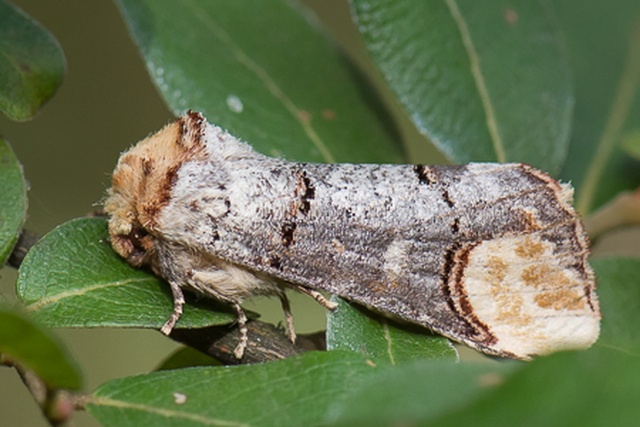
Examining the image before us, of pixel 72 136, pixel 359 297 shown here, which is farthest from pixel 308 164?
pixel 72 136

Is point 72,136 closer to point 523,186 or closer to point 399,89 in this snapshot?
point 399,89

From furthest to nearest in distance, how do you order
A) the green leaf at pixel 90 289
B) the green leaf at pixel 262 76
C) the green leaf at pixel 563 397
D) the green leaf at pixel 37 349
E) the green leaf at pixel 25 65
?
the green leaf at pixel 262 76 → the green leaf at pixel 25 65 → the green leaf at pixel 90 289 → the green leaf at pixel 37 349 → the green leaf at pixel 563 397

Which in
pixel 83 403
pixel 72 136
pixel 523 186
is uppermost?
pixel 72 136

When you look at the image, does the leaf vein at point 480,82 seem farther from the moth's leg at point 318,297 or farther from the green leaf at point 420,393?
the green leaf at point 420,393

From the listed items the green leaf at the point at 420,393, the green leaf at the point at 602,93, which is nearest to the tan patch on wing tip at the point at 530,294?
the green leaf at the point at 602,93

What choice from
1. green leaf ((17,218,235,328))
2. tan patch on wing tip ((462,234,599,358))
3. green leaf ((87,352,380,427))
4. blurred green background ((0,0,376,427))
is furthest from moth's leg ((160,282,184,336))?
blurred green background ((0,0,376,427))

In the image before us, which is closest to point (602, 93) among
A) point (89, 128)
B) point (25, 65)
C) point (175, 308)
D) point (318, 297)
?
point (318, 297)
